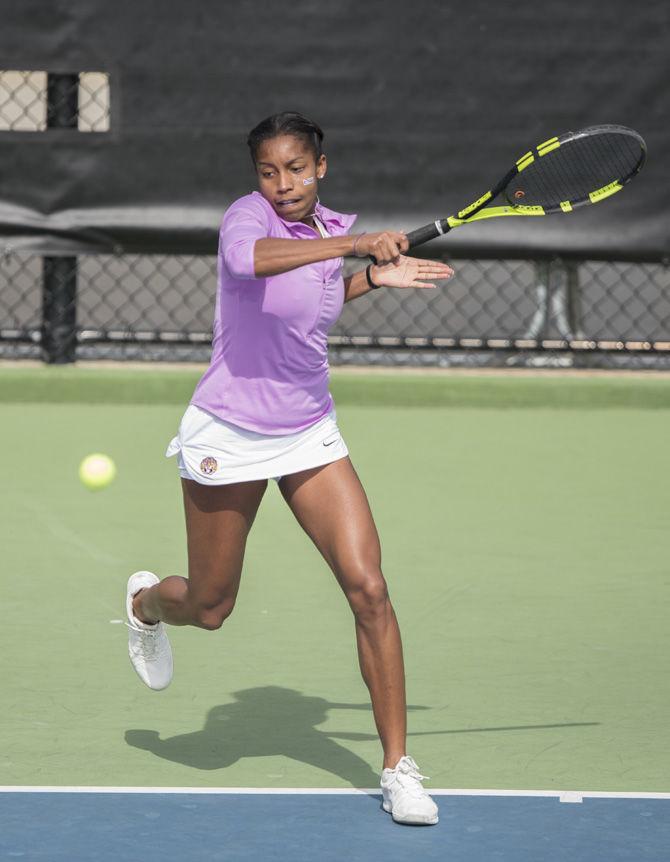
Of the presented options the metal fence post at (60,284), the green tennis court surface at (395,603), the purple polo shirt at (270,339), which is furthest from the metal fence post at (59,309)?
the purple polo shirt at (270,339)

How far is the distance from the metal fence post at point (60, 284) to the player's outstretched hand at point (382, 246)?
568 centimetres

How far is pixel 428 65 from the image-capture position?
352 inches

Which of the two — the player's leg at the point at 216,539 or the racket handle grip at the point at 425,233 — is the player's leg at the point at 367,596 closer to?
the player's leg at the point at 216,539

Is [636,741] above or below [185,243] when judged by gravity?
below

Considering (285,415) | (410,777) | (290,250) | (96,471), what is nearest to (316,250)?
(290,250)

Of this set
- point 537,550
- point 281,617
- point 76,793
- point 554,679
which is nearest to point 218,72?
point 537,550

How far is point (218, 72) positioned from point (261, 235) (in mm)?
5290

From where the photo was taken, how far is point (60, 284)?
932 cm

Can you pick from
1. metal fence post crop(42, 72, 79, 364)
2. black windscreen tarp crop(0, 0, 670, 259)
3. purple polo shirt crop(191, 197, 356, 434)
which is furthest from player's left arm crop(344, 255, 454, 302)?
metal fence post crop(42, 72, 79, 364)

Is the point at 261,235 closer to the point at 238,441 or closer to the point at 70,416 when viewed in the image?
the point at 238,441

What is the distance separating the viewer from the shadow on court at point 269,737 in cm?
406

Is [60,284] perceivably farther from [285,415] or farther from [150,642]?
[285,415]

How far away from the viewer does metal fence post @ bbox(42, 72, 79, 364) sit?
9125mm

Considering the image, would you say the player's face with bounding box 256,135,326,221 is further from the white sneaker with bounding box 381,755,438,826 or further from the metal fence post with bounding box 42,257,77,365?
the metal fence post with bounding box 42,257,77,365
